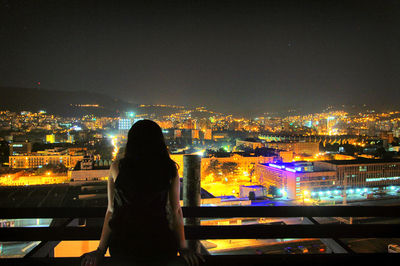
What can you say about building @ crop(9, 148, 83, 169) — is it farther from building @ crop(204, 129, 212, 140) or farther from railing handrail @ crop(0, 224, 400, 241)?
building @ crop(204, 129, 212, 140)

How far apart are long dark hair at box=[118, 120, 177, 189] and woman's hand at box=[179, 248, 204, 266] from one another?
0.17 m

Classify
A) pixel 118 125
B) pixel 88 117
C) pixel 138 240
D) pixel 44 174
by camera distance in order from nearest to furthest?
1. pixel 138 240
2. pixel 44 174
3. pixel 118 125
4. pixel 88 117

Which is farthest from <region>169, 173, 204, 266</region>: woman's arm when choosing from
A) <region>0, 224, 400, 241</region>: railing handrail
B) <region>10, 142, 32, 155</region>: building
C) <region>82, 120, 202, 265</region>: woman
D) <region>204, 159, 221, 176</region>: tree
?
<region>10, 142, 32, 155</region>: building

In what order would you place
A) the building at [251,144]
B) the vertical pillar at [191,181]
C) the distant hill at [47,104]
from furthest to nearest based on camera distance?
1. the distant hill at [47,104]
2. the building at [251,144]
3. the vertical pillar at [191,181]

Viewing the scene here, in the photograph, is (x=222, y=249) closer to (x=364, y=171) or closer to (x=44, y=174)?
(x=44, y=174)

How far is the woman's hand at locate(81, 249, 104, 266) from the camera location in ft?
2.29

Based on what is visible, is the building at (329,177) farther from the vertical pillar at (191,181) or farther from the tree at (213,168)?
the vertical pillar at (191,181)

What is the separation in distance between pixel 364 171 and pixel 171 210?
67.3 feet

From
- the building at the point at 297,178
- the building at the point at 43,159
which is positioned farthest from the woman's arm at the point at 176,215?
the building at the point at 43,159

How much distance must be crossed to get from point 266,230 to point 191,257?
0.28 m

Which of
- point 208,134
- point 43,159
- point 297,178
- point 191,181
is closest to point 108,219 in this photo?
point 191,181

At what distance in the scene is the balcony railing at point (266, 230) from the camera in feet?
2.50

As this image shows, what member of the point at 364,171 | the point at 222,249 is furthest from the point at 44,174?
the point at 364,171

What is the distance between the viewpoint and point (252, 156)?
73.0ft
